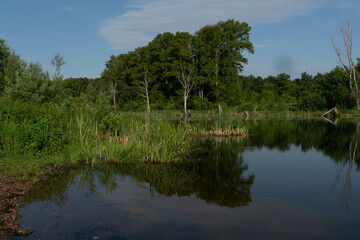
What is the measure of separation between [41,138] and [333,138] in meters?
20.4

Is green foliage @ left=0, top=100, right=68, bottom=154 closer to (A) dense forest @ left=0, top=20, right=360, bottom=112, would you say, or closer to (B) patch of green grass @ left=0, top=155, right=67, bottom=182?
(B) patch of green grass @ left=0, top=155, right=67, bottom=182

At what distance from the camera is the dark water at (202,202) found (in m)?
6.34

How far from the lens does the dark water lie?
6344 millimetres

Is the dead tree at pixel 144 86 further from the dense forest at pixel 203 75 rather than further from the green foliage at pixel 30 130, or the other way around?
the green foliage at pixel 30 130

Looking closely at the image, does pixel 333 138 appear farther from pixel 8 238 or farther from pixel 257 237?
pixel 8 238

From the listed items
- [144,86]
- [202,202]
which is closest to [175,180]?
[202,202]

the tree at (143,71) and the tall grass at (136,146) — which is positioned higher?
the tree at (143,71)

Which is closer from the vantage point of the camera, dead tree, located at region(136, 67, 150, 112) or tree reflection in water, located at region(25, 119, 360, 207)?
tree reflection in water, located at region(25, 119, 360, 207)

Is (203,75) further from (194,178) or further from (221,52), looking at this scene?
(194,178)

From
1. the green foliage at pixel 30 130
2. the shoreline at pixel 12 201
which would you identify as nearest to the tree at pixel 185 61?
the green foliage at pixel 30 130

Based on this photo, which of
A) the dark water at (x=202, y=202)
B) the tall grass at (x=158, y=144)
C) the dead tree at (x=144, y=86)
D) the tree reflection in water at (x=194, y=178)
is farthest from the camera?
the dead tree at (x=144, y=86)

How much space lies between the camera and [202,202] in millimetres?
8266

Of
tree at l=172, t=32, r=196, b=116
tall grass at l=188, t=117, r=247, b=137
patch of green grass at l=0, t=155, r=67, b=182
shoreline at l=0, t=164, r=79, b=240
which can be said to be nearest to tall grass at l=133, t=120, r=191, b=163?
patch of green grass at l=0, t=155, r=67, b=182

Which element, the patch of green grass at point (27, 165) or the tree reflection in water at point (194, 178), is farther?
the patch of green grass at point (27, 165)
